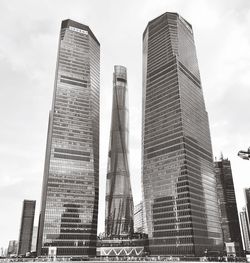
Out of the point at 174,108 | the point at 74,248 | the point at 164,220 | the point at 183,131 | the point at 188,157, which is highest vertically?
the point at 174,108

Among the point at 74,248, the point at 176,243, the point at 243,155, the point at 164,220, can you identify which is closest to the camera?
the point at 243,155

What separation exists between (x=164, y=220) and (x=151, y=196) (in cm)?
1916

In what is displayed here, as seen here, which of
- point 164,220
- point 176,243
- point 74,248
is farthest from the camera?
point 74,248

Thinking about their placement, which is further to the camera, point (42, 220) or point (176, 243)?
point (42, 220)

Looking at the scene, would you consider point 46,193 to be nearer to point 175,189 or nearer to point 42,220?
point 42,220

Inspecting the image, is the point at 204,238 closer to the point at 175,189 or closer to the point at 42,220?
the point at 175,189

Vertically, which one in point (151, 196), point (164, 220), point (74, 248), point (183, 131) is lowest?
point (74, 248)

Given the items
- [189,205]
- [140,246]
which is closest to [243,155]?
[189,205]

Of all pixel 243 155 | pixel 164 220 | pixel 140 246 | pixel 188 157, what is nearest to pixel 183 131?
pixel 188 157

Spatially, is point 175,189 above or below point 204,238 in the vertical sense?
above

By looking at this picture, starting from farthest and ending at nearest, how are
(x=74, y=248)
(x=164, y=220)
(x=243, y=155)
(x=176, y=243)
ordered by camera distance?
(x=74, y=248) → (x=164, y=220) → (x=176, y=243) → (x=243, y=155)

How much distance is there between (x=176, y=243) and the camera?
547ft

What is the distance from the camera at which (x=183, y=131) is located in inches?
7357

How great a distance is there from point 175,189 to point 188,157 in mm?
20613
